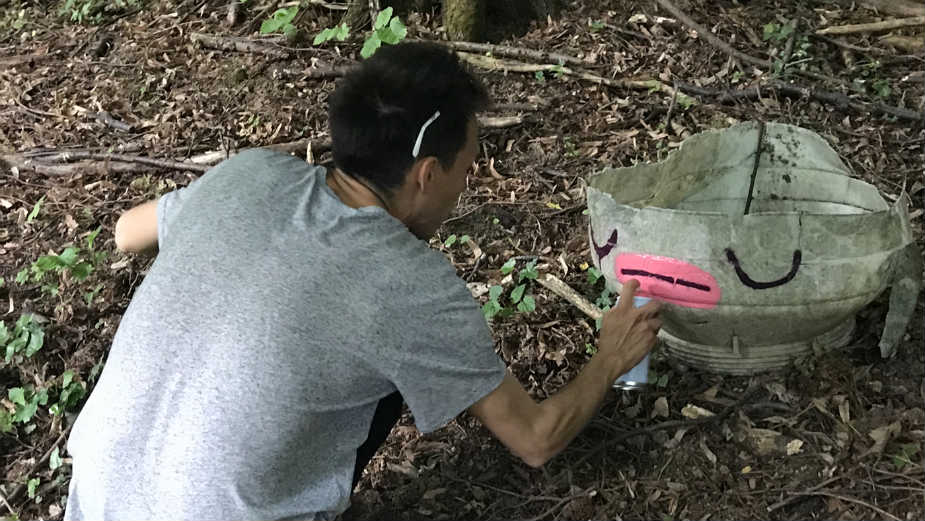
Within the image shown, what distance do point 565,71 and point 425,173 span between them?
2.52 m

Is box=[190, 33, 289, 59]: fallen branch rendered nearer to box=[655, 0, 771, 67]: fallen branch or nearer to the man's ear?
box=[655, 0, 771, 67]: fallen branch

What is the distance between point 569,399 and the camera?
212 cm

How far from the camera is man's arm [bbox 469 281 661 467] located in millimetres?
1988

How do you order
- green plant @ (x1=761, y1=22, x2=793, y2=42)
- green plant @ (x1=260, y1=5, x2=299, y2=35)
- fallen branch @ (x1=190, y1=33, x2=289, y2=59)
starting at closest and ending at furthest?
green plant @ (x1=761, y1=22, x2=793, y2=42)
green plant @ (x1=260, y1=5, x2=299, y2=35)
fallen branch @ (x1=190, y1=33, x2=289, y2=59)

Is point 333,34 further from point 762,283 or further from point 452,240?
point 762,283

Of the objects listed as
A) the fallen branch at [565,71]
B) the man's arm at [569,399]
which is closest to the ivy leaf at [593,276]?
the man's arm at [569,399]

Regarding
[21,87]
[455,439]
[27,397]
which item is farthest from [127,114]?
[455,439]

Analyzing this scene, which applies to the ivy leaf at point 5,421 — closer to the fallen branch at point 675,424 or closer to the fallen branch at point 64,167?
the fallen branch at point 64,167

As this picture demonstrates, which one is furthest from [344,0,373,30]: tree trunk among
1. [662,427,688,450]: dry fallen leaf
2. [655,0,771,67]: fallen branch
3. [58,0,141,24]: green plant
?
[662,427,688,450]: dry fallen leaf

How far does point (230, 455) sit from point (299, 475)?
0.21 metres

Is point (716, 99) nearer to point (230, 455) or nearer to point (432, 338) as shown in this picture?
point (432, 338)

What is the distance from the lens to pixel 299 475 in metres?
2.00

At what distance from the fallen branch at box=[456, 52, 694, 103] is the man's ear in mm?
2356

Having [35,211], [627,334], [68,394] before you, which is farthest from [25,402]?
[627,334]
